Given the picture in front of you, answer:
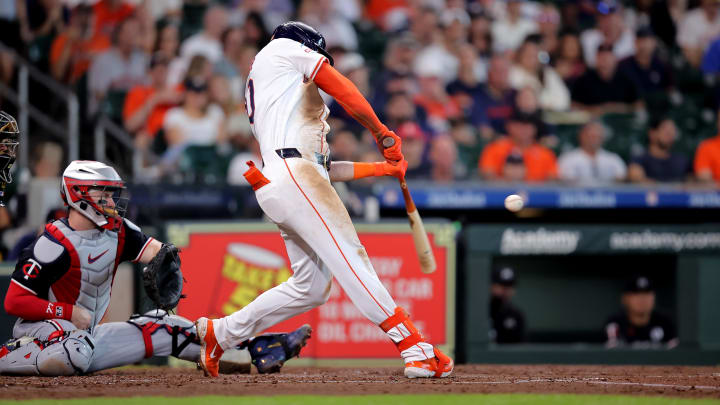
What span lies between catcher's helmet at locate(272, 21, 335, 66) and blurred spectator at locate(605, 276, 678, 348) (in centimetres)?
397

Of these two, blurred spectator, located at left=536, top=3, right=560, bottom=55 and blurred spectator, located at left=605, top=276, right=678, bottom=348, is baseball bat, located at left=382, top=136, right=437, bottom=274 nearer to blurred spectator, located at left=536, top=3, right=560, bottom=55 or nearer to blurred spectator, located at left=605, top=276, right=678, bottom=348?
blurred spectator, located at left=605, top=276, right=678, bottom=348

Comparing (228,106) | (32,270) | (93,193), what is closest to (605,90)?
(228,106)

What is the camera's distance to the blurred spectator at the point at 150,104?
9680 millimetres

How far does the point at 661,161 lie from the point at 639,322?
2.56 metres

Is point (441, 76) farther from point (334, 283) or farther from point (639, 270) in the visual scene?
point (334, 283)

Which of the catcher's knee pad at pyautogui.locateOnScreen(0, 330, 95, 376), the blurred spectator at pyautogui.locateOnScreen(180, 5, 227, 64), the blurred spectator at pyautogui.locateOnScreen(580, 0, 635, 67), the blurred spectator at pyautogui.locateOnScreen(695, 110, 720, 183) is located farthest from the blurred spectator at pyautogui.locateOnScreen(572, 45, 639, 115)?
the catcher's knee pad at pyautogui.locateOnScreen(0, 330, 95, 376)

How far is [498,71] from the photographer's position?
10.9 meters

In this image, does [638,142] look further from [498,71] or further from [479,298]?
[479,298]

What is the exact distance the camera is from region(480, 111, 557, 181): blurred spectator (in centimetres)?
948

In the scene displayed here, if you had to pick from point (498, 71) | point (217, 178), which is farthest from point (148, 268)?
point (498, 71)

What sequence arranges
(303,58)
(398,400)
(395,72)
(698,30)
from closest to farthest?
(398,400) → (303,58) → (395,72) → (698,30)

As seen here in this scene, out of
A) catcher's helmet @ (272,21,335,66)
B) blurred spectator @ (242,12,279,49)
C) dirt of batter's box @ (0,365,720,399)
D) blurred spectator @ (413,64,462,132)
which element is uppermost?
blurred spectator @ (242,12,279,49)

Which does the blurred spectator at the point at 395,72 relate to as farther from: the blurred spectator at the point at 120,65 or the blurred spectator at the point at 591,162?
the blurred spectator at the point at 120,65

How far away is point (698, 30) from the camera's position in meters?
12.0
